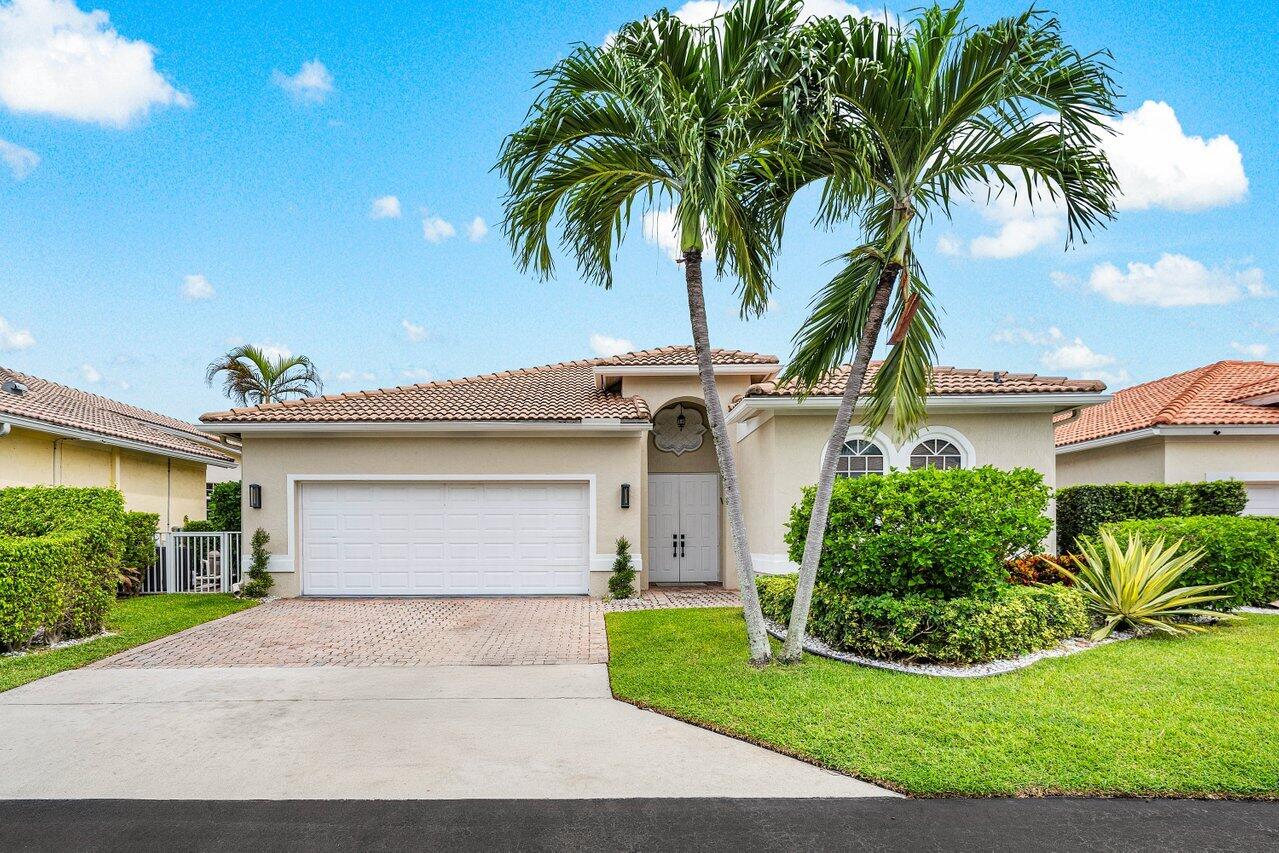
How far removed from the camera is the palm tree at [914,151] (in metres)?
6.32

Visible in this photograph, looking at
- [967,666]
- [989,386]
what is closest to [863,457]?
[989,386]

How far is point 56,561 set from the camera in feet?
28.7

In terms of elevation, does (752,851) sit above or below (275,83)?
below

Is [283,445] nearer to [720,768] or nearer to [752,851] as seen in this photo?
[720,768]

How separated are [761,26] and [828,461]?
170 inches

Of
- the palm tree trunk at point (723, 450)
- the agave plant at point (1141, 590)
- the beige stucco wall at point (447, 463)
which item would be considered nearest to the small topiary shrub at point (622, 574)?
the beige stucco wall at point (447, 463)

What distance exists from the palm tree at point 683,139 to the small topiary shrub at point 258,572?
344 inches

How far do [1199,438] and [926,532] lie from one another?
37.1ft

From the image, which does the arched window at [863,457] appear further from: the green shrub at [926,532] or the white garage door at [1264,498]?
the white garage door at [1264,498]

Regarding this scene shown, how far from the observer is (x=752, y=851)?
3.74 meters

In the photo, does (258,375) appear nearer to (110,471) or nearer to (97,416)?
(97,416)

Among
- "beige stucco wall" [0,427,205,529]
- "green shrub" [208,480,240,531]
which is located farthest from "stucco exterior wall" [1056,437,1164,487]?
"beige stucco wall" [0,427,205,529]

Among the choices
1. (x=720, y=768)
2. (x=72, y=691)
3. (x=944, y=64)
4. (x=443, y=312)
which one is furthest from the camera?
(x=443, y=312)

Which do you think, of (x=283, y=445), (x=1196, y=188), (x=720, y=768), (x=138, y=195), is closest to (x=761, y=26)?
(x=720, y=768)
